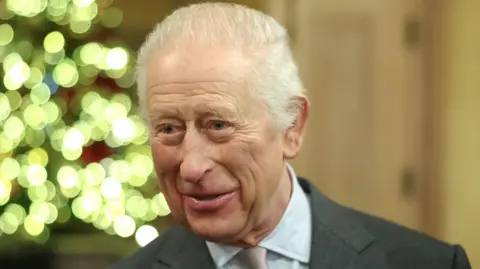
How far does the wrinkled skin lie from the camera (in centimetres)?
116

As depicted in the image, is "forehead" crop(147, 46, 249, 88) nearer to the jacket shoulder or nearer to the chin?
the chin

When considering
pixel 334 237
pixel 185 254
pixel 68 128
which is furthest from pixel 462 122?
pixel 185 254

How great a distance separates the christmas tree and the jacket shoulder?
1.35 m

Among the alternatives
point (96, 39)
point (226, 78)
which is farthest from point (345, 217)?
point (96, 39)

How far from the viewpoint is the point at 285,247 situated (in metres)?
1.35

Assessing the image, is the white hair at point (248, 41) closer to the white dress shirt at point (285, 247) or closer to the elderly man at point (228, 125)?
the elderly man at point (228, 125)

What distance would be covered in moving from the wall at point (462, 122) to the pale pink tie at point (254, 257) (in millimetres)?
1728

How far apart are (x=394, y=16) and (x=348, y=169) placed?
61 centimetres

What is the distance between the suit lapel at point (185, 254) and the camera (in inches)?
54.2

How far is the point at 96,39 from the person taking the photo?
2867 millimetres

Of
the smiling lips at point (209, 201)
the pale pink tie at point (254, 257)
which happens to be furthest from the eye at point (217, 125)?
the pale pink tie at point (254, 257)

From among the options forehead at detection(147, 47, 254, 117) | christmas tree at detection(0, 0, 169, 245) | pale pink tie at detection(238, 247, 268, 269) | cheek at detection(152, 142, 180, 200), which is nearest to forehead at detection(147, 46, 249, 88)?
forehead at detection(147, 47, 254, 117)

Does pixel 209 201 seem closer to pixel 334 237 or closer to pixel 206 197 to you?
pixel 206 197

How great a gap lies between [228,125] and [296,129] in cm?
16
